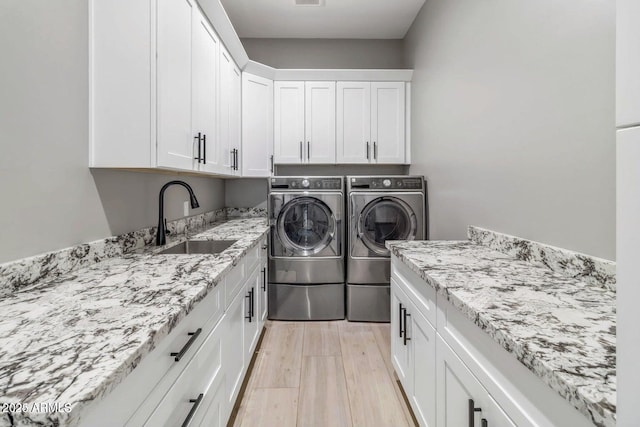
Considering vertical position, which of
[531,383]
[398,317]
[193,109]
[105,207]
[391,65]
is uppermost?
[391,65]

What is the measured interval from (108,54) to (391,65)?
2993 millimetres

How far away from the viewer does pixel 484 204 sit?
1.88m

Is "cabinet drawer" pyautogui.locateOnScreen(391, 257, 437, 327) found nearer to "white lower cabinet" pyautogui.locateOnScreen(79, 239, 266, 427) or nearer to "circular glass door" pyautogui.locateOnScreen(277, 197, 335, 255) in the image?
"white lower cabinet" pyautogui.locateOnScreen(79, 239, 266, 427)

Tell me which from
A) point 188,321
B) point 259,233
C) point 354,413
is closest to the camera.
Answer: point 188,321

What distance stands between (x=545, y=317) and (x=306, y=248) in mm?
2246

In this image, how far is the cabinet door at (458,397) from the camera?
0.85 meters

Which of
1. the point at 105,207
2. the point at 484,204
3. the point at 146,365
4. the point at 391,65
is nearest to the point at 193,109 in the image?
the point at 105,207

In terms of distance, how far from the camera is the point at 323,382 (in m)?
2.02

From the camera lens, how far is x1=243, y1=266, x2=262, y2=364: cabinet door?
1.93m

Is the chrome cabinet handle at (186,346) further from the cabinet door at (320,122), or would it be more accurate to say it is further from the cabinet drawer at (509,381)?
the cabinet door at (320,122)

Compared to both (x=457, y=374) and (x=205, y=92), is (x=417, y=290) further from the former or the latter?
(x=205, y=92)

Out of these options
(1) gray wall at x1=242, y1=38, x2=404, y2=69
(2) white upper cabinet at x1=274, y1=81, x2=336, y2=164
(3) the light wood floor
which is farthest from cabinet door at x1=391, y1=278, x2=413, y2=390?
(1) gray wall at x1=242, y1=38, x2=404, y2=69

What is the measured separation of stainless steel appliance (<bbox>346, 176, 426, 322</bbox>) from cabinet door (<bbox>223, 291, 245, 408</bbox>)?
1350 mm

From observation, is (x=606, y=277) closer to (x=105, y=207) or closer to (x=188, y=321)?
(x=188, y=321)
